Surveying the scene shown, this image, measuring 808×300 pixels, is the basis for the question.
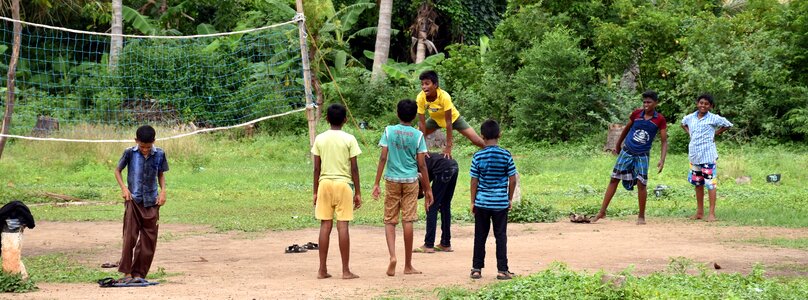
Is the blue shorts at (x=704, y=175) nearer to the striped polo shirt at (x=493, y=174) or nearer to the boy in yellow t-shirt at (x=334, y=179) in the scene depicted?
the striped polo shirt at (x=493, y=174)

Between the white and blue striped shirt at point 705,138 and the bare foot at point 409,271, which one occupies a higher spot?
the white and blue striped shirt at point 705,138

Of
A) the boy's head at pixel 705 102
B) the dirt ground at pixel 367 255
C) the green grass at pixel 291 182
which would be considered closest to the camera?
the dirt ground at pixel 367 255

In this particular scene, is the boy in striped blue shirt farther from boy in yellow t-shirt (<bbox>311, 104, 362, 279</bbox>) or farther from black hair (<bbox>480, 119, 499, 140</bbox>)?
boy in yellow t-shirt (<bbox>311, 104, 362, 279</bbox>)

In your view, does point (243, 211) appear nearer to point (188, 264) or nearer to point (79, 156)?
point (188, 264)

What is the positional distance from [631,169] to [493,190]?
4.55 metres

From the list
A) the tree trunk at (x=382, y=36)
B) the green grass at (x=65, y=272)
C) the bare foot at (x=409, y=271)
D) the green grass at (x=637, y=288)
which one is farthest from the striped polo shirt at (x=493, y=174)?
the tree trunk at (x=382, y=36)

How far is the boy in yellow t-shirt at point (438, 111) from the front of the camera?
10562mm

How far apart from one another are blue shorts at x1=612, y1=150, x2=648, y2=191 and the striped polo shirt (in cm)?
443

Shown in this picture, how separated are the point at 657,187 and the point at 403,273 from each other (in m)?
8.13

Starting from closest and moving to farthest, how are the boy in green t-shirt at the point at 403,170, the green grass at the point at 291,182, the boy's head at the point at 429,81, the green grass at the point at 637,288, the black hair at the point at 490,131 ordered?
the green grass at the point at 637,288
the black hair at the point at 490,131
the boy in green t-shirt at the point at 403,170
the boy's head at the point at 429,81
the green grass at the point at 291,182

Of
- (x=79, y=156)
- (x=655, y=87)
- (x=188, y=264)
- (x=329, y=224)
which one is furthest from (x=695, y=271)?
(x=655, y=87)

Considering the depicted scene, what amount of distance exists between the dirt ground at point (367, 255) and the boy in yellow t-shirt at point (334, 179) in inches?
11.8

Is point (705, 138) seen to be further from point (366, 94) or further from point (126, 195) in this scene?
point (366, 94)

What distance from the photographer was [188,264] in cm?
1006
